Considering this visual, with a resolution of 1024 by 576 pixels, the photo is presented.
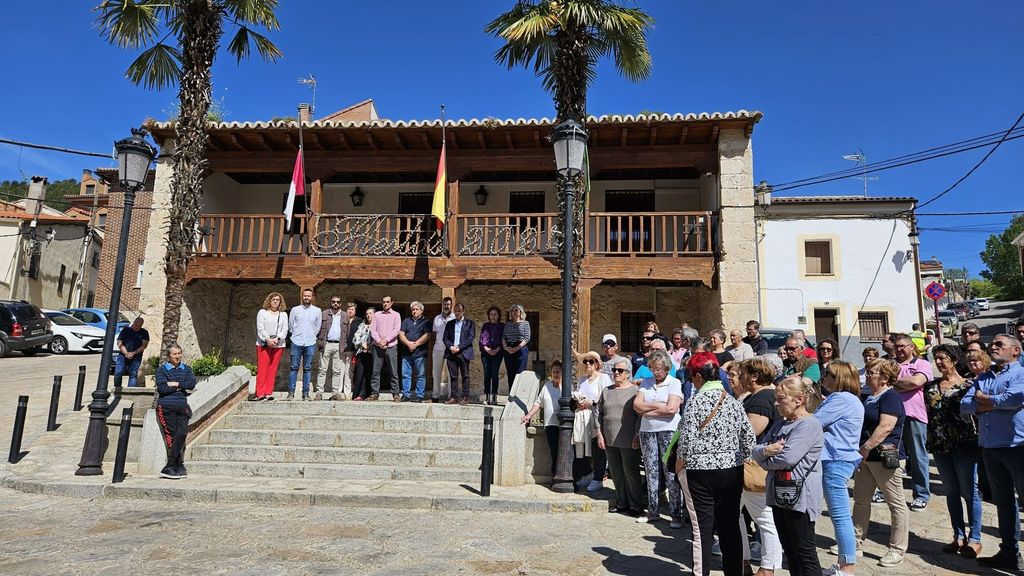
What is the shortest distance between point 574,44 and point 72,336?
18.9 m

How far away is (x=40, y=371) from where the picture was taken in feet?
50.1

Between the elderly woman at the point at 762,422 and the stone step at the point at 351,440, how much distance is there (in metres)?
4.42

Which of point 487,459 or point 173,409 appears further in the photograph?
point 173,409

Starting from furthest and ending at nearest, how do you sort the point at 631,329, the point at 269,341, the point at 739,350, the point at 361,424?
the point at 631,329 → the point at 269,341 → the point at 361,424 → the point at 739,350

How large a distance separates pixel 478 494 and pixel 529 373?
2372 millimetres

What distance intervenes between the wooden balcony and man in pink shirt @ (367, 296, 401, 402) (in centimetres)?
305

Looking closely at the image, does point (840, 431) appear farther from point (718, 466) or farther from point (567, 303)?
point (567, 303)

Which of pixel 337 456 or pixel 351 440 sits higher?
pixel 351 440

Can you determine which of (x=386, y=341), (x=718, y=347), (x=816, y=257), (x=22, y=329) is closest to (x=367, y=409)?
(x=386, y=341)

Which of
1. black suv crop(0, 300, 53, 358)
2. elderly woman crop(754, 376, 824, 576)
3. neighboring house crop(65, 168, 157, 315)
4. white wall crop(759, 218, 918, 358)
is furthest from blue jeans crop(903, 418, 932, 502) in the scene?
neighboring house crop(65, 168, 157, 315)

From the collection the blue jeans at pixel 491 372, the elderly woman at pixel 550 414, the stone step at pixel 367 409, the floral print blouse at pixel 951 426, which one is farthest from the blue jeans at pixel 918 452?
the blue jeans at pixel 491 372

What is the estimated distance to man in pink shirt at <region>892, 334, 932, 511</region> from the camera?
17.9 feet

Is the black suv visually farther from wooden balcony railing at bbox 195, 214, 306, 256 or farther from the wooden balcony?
the wooden balcony

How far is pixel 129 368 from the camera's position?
34.3 feet
